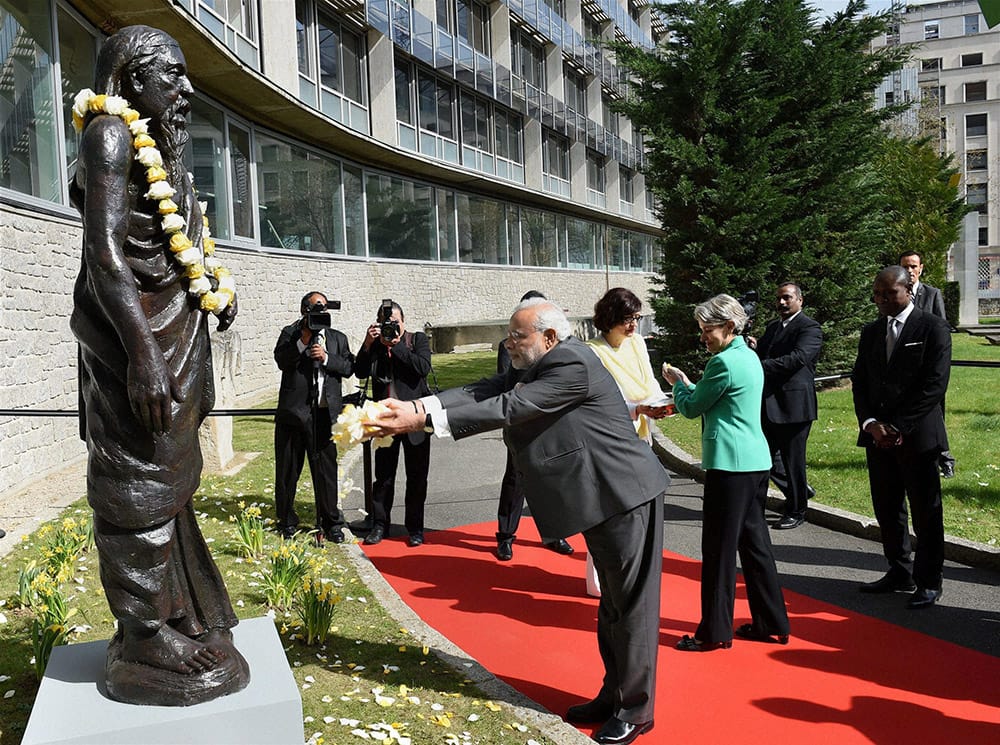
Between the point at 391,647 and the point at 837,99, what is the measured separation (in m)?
13.5

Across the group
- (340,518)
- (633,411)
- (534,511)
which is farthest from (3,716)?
(633,411)

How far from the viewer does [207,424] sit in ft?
31.1

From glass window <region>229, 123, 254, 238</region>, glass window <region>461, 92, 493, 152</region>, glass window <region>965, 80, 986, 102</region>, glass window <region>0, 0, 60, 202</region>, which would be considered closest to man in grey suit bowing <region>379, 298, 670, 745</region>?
glass window <region>0, 0, 60, 202</region>

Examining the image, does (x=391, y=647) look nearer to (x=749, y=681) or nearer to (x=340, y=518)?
(x=749, y=681)

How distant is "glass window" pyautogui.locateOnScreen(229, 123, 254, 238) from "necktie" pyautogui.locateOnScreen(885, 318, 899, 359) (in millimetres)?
13799

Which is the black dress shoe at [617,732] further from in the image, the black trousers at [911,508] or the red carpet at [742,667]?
the black trousers at [911,508]

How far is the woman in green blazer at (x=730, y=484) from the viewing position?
5.00 metres

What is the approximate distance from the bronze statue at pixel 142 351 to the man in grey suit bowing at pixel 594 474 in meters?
1.11

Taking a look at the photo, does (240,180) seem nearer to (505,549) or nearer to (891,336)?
(505,549)

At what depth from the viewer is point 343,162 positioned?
2203 cm

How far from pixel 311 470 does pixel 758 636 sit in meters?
3.79

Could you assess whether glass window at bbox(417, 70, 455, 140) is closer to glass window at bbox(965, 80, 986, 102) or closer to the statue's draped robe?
the statue's draped robe

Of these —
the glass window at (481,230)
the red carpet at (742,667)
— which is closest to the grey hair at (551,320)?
the red carpet at (742,667)

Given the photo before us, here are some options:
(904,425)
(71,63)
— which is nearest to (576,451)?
(904,425)
